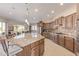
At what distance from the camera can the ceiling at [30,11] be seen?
191cm

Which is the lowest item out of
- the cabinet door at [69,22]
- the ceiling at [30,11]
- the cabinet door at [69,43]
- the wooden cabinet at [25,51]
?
the wooden cabinet at [25,51]

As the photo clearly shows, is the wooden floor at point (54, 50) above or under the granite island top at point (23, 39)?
under

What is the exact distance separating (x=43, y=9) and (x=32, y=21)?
0.27 metres

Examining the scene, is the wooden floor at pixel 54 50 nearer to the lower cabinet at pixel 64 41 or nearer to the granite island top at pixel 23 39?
the lower cabinet at pixel 64 41

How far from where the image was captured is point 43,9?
6.52 ft

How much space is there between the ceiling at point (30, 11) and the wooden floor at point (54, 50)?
439 millimetres

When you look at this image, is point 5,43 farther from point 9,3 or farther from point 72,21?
point 72,21

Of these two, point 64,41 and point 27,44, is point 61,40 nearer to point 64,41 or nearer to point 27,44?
point 64,41

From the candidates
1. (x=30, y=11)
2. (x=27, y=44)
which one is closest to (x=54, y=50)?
(x=27, y=44)

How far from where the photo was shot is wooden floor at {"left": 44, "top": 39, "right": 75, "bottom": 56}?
6.59ft

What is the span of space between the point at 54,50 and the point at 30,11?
2.48 ft

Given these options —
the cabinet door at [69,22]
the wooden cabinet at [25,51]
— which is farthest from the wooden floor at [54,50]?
the cabinet door at [69,22]

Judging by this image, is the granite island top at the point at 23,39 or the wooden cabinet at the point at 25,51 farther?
the granite island top at the point at 23,39

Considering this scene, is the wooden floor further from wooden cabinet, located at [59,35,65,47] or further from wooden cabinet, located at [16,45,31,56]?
wooden cabinet, located at [16,45,31,56]
